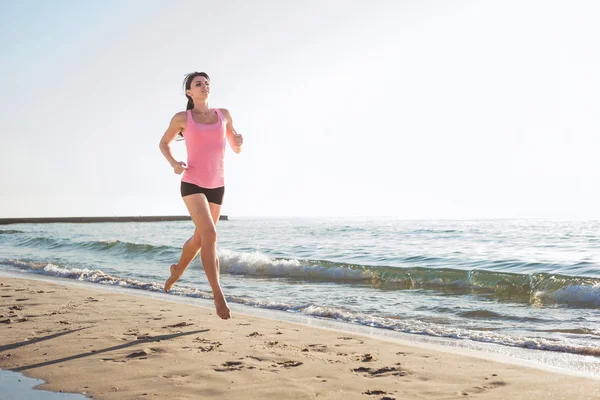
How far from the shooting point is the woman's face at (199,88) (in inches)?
206

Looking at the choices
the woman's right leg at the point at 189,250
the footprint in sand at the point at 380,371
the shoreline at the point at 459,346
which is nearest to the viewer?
the footprint in sand at the point at 380,371

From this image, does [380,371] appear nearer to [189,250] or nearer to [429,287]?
[189,250]

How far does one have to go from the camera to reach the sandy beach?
3.27 m

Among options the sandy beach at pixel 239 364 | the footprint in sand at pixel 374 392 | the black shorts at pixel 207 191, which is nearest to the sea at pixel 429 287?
the sandy beach at pixel 239 364

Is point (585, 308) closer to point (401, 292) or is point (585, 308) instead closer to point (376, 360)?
point (401, 292)

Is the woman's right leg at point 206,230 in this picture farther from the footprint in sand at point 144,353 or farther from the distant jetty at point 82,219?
the distant jetty at point 82,219

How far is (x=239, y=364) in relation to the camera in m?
3.91

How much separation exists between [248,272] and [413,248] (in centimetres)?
733

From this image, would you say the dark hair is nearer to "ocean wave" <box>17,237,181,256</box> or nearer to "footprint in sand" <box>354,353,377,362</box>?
"footprint in sand" <box>354,353,377,362</box>

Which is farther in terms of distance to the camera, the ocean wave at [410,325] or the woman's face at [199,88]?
the woman's face at [199,88]

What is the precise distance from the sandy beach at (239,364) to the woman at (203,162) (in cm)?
69

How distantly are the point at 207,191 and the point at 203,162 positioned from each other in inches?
11.1

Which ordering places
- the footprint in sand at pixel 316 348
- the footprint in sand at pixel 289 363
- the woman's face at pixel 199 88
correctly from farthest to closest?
the woman's face at pixel 199 88
the footprint in sand at pixel 316 348
the footprint in sand at pixel 289 363

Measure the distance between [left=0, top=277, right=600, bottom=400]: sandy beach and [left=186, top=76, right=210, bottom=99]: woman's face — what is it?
7.31ft
